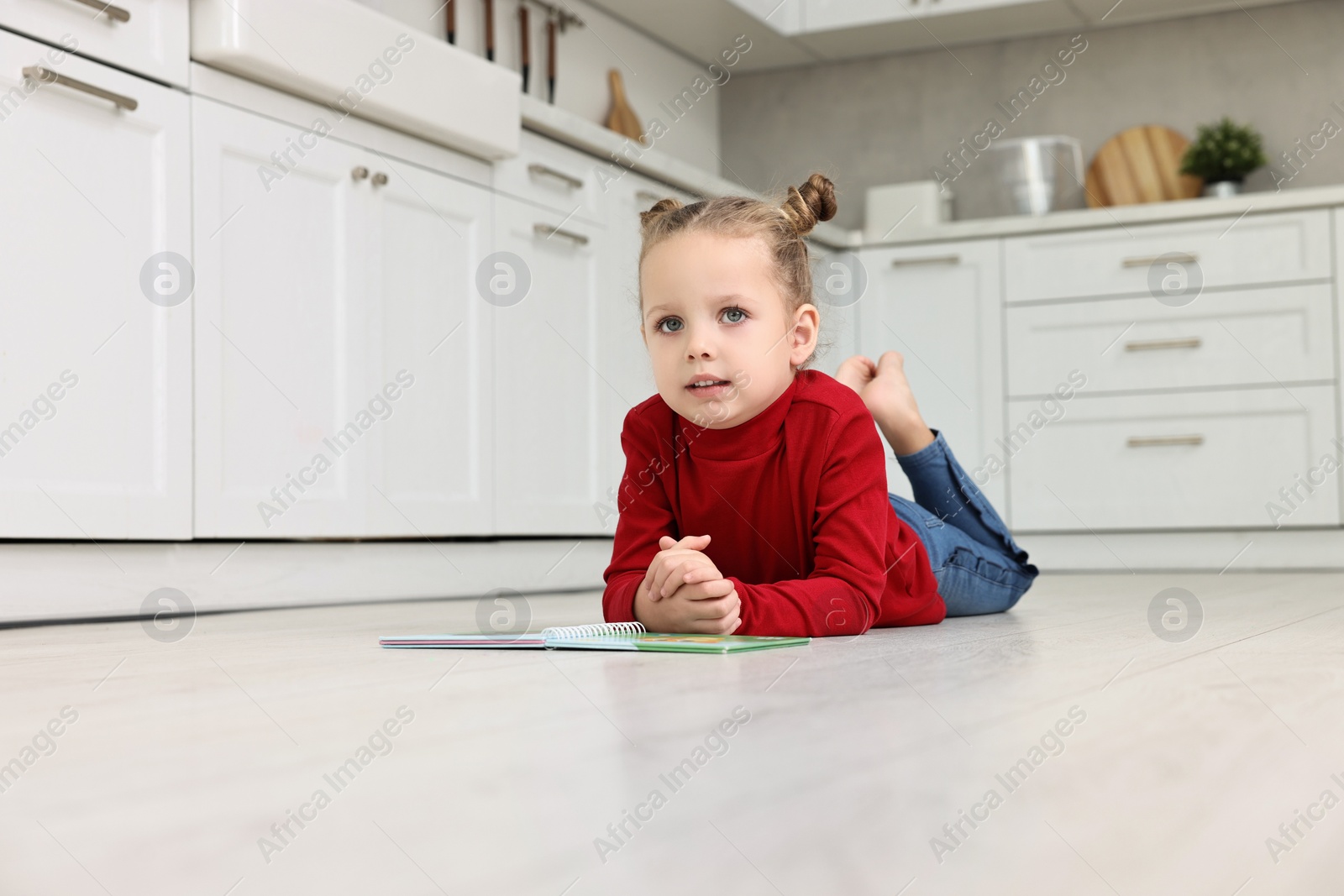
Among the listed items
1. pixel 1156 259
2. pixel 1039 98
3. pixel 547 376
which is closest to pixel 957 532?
pixel 547 376

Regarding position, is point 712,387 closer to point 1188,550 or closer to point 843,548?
point 843,548

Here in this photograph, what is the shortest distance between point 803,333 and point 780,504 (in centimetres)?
18

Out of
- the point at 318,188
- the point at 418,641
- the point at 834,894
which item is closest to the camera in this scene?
the point at 834,894

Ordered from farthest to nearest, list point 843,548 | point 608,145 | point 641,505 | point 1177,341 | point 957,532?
point 1177,341
point 608,145
point 957,532
point 641,505
point 843,548

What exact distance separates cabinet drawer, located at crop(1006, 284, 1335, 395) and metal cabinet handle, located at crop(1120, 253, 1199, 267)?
95mm

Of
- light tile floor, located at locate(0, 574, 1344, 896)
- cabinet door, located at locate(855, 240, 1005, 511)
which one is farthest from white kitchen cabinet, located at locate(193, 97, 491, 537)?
cabinet door, located at locate(855, 240, 1005, 511)

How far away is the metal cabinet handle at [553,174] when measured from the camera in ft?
8.49

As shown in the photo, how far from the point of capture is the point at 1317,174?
3598mm

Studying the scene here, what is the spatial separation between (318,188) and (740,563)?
45.8 inches

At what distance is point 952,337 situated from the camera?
11.7ft

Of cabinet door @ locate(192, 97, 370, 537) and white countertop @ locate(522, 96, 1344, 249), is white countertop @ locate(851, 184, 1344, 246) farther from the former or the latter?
cabinet door @ locate(192, 97, 370, 537)

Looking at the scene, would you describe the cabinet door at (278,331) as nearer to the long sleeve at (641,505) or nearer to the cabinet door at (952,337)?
the long sleeve at (641,505)

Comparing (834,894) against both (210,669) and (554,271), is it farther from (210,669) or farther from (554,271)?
(554,271)

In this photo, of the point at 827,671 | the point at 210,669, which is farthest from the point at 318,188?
the point at 827,671
